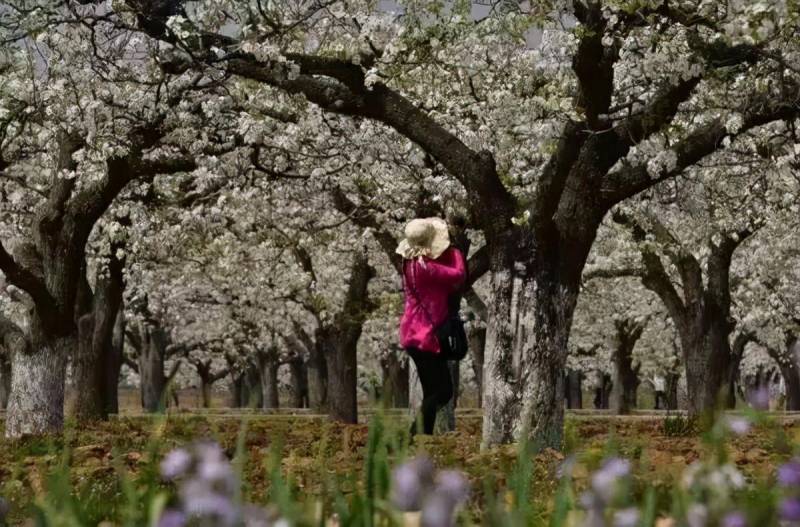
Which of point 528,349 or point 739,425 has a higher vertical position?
point 528,349

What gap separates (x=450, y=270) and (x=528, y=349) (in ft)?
7.33

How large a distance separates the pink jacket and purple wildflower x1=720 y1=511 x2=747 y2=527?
784 centimetres

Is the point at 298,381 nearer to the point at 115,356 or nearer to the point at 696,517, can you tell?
the point at 115,356

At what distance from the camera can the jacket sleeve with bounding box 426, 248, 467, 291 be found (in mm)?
10312

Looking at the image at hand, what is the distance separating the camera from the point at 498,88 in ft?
57.9

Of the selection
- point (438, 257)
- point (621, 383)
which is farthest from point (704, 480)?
point (621, 383)

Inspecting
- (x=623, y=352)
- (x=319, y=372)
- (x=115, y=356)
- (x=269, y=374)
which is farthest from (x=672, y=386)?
(x=115, y=356)

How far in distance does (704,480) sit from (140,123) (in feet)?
49.8

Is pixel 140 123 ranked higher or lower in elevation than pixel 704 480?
higher

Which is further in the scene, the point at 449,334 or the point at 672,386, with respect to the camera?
the point at 672,386

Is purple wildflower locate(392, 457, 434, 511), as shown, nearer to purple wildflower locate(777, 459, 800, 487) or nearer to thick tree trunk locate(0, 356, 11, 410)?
purple wildflower locate(777, 459, 800, 487)

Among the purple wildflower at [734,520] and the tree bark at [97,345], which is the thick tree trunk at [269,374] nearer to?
the tree bark at [97,345]

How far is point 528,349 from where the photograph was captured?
12.2m

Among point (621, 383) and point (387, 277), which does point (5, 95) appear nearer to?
point (387, 277)
